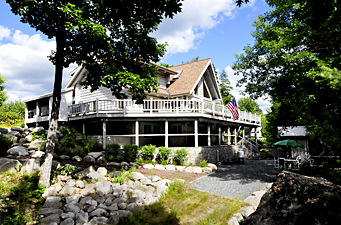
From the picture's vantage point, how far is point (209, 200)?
872 cm

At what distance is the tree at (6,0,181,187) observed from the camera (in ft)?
24.3

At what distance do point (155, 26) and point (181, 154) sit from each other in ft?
29.6

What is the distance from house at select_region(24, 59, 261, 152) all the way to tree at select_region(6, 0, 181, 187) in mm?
6170

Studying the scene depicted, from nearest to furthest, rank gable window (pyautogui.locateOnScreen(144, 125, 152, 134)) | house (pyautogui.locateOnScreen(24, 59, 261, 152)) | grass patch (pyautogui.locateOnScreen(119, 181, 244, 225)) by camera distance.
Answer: grass patch (pyautogui.locateOnScreen(119, 181, 244, 225)) → house (pyautogui.locateOnScreen(24, 59, 261, 152)) → gable window (pyautogui.locateOnScreen(144, 125, 152, 134))

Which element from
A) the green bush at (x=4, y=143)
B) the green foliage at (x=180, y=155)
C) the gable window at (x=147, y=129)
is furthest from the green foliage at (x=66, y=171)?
the gable window at (x=147, y=129)

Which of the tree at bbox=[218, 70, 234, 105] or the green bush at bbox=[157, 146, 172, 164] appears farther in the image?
the tree at bbox=[218, 70, 234, 105]

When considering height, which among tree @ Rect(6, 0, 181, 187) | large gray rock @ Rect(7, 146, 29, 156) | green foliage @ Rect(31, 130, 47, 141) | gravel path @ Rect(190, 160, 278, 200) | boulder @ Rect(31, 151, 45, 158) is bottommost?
gravel path @ Rect(190, 160, 278, 200)

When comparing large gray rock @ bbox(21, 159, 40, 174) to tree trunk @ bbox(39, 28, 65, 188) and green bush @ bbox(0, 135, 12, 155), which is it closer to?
tree trunk @ bbox(39, 28, 65, 188)

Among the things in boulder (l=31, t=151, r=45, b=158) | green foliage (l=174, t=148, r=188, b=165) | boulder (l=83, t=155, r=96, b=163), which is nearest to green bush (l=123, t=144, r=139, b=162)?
boulder (l=83, t=155, r=96, b=163)

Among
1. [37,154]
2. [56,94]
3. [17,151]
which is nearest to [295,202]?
[56,94]

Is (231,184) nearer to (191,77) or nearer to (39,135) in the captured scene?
(191,77)

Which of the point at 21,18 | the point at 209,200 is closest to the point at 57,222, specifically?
the point at 209,200

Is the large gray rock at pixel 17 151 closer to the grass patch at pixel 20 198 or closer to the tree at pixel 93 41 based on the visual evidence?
the grass patch at pixel 20 198

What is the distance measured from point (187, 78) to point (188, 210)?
52.8ft
